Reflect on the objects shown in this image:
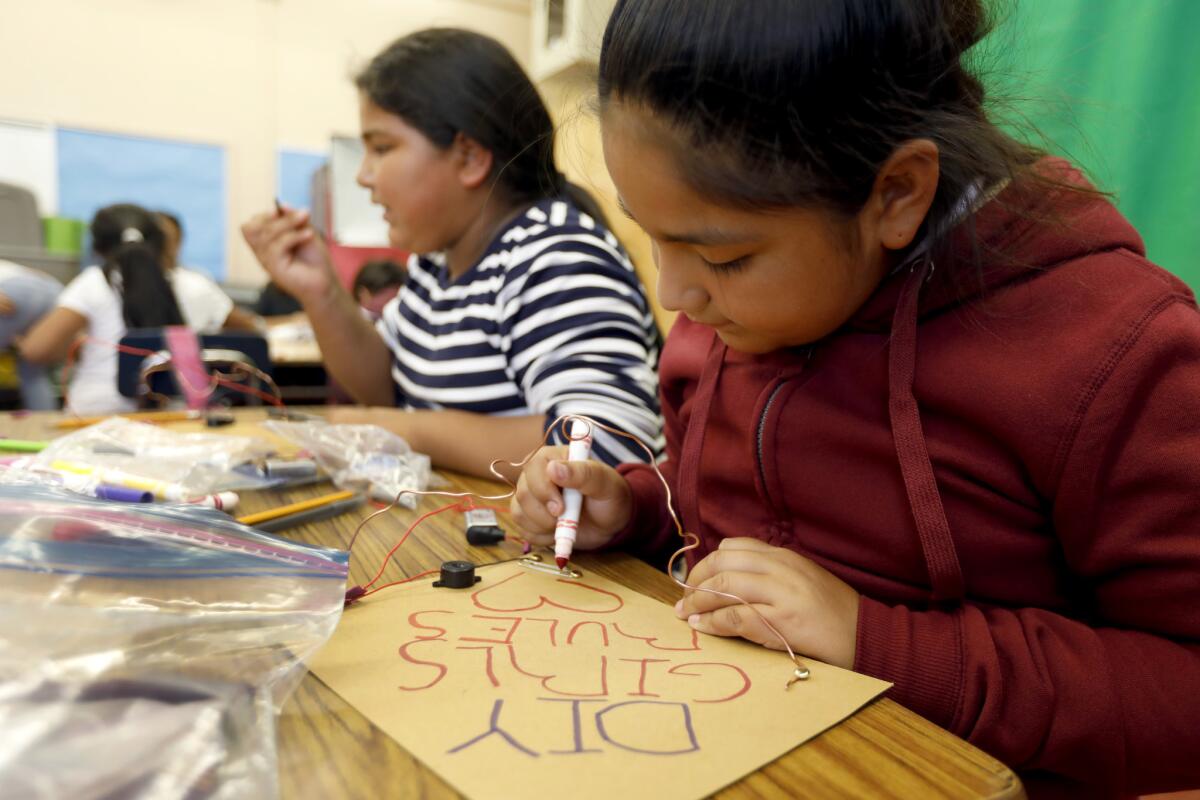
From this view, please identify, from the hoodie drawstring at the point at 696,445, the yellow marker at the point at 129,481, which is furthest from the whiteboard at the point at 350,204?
the hoodie drawstring at the point at 696,445

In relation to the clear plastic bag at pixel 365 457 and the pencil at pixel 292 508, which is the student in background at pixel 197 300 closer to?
the clear plastic bag at pixel 365 457

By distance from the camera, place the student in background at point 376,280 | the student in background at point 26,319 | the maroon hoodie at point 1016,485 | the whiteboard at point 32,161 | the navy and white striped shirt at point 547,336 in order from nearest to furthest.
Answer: the maroon hoodie at point 1016,485, the navy and white striped shirt at point 547,336, the student in background at point 26,319, the student in background at point 376,280, the whiteboard at point 32,161

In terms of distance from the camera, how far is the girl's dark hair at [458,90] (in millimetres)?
1097

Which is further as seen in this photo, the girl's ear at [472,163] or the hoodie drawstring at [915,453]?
the girl's ear at [472,163]

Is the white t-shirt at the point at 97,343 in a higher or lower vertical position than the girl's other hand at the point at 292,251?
lower

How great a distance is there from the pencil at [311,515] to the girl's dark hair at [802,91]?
1.41 feet

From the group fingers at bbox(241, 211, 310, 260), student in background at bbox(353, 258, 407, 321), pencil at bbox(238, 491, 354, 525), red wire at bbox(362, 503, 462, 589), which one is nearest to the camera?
red wire at bbox(362, 503, 462, 589)

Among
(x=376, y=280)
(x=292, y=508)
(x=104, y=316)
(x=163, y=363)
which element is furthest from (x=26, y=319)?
(x=292, y=508)

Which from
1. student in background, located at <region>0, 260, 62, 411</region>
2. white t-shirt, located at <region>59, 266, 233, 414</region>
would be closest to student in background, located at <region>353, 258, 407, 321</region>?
white t-shirt, located at <region>59, 266, 233, 414</region>

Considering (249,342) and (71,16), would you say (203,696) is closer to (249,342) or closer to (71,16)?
(249,342)

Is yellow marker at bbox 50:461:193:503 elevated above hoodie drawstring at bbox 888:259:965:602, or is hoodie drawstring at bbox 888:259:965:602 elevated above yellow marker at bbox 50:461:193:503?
hoodie drawstring at bbox 888:259:965:602

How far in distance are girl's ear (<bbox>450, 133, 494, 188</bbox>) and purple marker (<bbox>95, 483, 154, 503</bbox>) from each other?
0.64 m

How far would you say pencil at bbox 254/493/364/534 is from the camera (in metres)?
0.66

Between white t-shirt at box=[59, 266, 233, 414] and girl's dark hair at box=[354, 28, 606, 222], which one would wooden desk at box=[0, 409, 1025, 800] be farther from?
white t-shirt at box=[59, 266, 233, 414]
